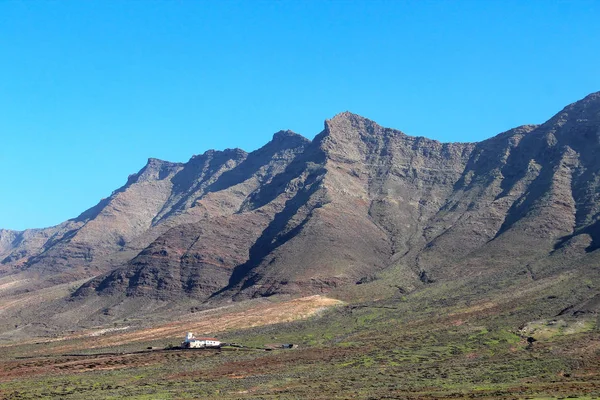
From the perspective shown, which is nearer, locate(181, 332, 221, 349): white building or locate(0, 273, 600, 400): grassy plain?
locate(0, 273, 600, 400): grassy plain

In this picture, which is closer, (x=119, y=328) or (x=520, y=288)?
(x=520, y=288)

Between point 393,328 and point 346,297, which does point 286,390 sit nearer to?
point 393,328

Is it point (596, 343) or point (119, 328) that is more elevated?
point (119, 328)

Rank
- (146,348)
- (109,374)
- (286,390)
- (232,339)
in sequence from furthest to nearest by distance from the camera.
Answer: (232,339) → (146,348) → (109,374) → (286,390)

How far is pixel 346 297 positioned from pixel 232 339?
4717 centimetres

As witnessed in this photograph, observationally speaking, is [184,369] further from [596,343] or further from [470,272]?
[470,272]

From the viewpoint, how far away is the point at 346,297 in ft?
612

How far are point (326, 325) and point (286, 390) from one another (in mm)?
67650

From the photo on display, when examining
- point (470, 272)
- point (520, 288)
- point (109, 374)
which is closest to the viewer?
point (109, 374)

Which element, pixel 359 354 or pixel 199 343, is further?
pixel 199 343

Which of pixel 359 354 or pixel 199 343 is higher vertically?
pixel 199 343

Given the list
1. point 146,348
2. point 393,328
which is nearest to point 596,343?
point 393,328

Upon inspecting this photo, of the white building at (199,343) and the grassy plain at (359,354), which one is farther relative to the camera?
the white building at (199,343)

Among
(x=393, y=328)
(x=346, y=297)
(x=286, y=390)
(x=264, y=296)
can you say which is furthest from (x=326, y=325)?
(x=286, y=390)
